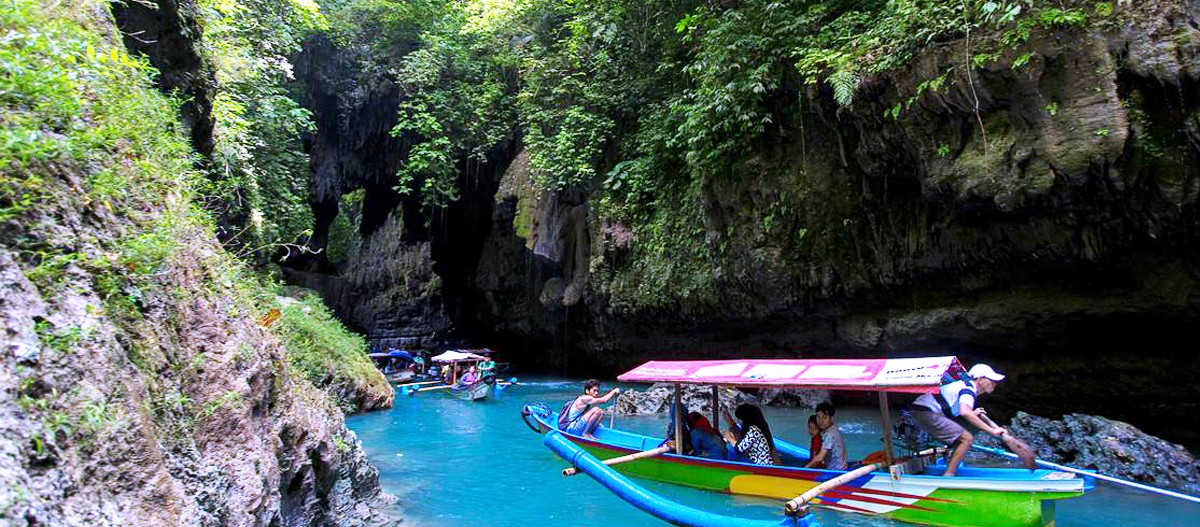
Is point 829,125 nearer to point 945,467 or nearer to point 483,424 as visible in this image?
point 945,467

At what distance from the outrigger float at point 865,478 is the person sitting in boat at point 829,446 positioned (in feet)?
0.86

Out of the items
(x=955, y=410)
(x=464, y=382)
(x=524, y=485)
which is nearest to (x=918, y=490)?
(x=955, y=410)

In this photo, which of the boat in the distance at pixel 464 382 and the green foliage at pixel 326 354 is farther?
the boat in the distance at pixel 464 382

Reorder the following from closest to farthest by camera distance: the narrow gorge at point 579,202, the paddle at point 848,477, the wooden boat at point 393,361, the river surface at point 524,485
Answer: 1. the narrow gorge at point 579,202
2. the paddle at point 848,477
3. the river surface at point 524,485
4. the wooden boat at point 393,361

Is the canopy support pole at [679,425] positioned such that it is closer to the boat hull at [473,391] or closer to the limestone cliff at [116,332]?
the limestone cliff at [116,332]

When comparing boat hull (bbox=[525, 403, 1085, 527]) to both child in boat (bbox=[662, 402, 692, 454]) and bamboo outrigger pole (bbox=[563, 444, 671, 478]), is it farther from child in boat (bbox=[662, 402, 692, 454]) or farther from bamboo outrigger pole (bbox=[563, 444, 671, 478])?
child in boat (bbox=[662, 402, 692, 454])

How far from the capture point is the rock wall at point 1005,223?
7129mm

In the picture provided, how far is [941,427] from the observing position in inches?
246

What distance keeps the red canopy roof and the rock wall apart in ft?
10.6

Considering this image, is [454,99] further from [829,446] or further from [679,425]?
[829,446]

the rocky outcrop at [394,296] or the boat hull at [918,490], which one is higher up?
the rocky outcrop at [394,296]

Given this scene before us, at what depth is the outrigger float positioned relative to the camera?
5391 mm

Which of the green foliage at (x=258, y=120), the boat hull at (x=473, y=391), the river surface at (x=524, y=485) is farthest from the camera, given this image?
the boat hull at (x=473, y=391)

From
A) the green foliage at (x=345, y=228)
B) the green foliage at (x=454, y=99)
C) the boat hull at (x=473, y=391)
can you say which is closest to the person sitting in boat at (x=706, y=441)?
the boat hull at (x=473, y=391)
